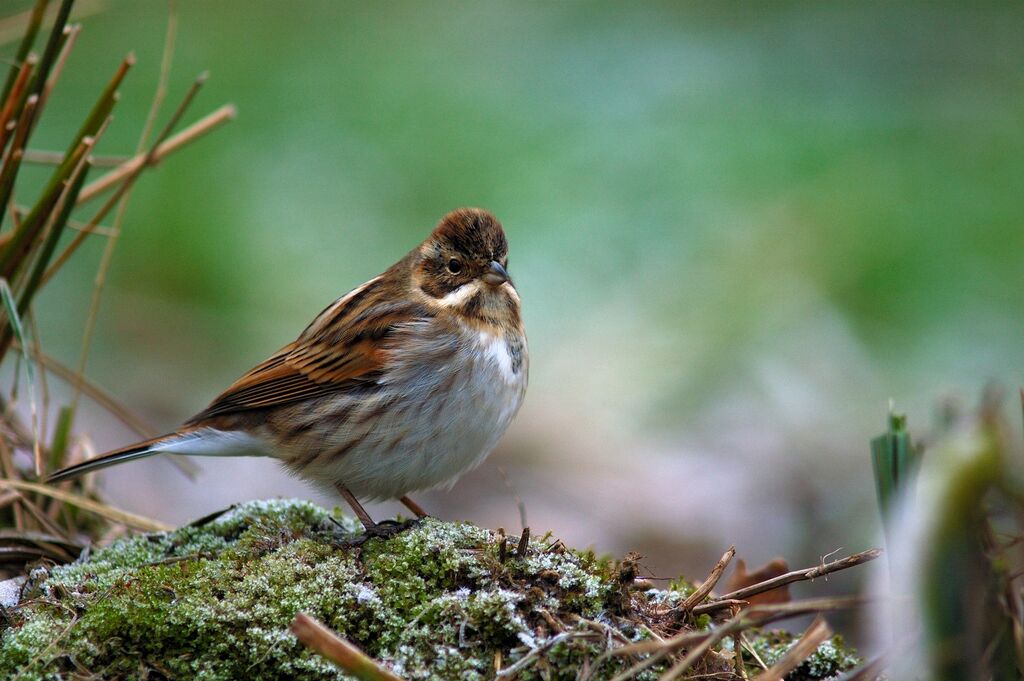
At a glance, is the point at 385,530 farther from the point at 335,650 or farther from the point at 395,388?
the point at 335,650

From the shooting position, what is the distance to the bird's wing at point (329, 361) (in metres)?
5.46

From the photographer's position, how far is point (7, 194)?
466cm

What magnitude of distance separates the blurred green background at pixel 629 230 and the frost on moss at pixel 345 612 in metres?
2.98

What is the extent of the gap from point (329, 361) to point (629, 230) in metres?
7.04

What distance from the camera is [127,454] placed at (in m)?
5.21

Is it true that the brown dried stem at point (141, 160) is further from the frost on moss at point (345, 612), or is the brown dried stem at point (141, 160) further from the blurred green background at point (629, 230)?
the frost on moss at point (345, 612)

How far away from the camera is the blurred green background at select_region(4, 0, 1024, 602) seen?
8.52 m

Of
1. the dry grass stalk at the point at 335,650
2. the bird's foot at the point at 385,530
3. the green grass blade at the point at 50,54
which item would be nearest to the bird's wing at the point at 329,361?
the bird's foot at the point at 385,530

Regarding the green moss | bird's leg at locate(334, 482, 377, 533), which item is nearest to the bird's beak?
bird's leg at locate(334, 482, 377, 533)

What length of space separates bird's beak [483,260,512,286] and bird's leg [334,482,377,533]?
1222mm

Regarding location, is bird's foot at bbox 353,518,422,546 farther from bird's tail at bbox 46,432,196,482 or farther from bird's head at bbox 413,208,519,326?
bird's tail at bbox 46,432,196,482

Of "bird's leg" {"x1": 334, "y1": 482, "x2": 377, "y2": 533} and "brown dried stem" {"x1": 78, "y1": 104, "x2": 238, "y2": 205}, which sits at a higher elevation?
"brown dried stem" {"x1": 78, "y1": 104, "x2": 238, "y2": 205}

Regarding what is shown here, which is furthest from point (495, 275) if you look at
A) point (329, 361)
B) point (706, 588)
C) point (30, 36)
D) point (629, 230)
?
point (629, 230)

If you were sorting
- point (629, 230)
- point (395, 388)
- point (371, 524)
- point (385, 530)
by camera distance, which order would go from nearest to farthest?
point (385, 530) < point (371, 524) < point (395, 388) < point (629, 230)
